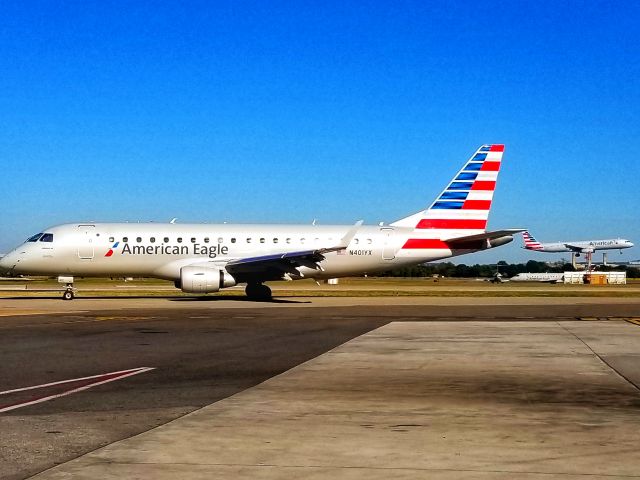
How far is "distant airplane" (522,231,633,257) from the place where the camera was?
166 m

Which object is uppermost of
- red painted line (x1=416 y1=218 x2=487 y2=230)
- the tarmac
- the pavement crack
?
red painted line (x1=416 y1=218 x2=487 y2=230)

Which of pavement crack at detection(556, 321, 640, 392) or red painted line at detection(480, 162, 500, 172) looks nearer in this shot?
pavement crack at detection(556, 321, 640, 392)

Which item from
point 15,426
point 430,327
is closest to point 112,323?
point 430,327

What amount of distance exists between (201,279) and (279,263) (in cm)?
376

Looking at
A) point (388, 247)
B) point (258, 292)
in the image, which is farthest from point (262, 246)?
point (388, 247)

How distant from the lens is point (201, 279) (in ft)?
111

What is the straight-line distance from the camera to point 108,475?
17.9ft

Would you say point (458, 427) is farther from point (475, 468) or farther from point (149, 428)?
point (149, 428)

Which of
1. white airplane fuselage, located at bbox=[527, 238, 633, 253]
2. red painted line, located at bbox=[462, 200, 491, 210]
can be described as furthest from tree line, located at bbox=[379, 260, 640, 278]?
red painted line, located at bbox=[462, 200, 491, 210]

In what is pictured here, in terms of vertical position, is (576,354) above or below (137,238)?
below

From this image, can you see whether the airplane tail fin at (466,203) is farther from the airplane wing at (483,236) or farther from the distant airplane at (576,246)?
the distant airplane at (576,246)

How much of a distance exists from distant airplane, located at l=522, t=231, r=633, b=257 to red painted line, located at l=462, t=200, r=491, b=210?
126m

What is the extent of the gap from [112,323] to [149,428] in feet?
52.2

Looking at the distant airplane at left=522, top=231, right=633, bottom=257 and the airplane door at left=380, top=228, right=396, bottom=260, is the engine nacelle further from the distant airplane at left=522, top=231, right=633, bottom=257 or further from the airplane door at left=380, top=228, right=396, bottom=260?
the distant airplane at left=522, top=231, right=633, bottom=257
